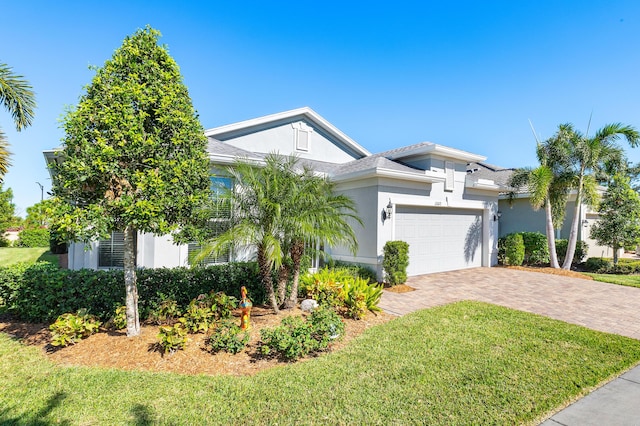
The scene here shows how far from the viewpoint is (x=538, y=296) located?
9008 mm

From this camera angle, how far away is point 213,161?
8.95 m

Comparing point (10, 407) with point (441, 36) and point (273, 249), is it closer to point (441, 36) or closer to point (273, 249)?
point (273, 249)

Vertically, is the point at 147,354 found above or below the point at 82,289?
→ below

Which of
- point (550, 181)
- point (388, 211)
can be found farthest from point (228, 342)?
point (550, 181)

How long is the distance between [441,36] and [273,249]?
12.0m

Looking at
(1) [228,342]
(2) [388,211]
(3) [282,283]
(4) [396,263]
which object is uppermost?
(2) [388,211]

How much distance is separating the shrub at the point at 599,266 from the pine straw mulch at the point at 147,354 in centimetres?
1425

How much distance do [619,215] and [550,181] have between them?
4.07m

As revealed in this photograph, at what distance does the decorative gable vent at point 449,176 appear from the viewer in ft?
41.2

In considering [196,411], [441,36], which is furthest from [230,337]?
[441,36]

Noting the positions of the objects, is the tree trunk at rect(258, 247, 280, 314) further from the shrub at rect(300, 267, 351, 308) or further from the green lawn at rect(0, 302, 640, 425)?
the green lawn at rect(0, 302, 640, 425)

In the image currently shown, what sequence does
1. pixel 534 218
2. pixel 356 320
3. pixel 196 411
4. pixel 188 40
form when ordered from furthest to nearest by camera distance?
pixel 534 218
pixel 188 40
pixel 356 320
pixel 196 411

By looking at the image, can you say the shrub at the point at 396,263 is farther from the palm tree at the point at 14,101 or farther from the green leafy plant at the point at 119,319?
the palm tree at the point at 14,101

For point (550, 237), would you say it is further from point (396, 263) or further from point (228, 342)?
point (228, 342)
